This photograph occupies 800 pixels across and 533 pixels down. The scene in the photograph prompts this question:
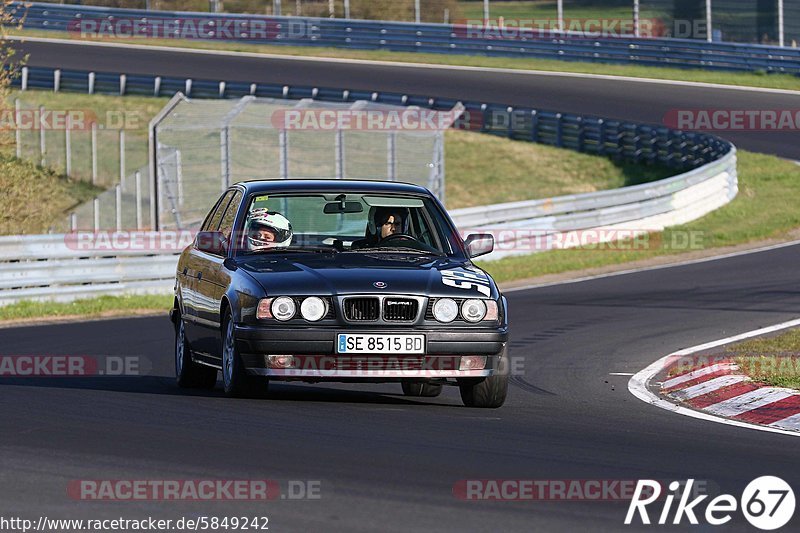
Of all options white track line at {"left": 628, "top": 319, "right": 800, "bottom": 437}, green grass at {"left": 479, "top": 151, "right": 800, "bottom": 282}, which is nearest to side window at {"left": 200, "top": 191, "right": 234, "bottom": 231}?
white track line at {"left": 628, "top": 319, "right": 800, "bottom": 437}

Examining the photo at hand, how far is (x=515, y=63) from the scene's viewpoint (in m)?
50.4

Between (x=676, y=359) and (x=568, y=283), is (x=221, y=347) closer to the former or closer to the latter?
(x=676, y=359)

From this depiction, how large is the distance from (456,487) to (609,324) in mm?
10270

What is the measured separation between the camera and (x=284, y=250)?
1062cm

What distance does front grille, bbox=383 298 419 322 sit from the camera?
31.6 feet

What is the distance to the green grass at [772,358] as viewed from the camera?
1118 centimetres

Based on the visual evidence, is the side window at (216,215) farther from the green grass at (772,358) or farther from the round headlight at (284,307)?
the green grass at (772,358)

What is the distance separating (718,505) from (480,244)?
436cm

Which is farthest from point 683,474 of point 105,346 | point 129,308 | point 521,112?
point 521,112

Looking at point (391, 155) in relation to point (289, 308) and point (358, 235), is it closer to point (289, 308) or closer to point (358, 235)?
point (358, 235)

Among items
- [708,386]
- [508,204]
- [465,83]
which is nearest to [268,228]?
[708,386]

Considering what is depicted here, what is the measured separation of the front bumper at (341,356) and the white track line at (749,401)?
71.8 inches

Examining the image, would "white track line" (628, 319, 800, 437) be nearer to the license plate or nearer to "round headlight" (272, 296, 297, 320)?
the license plate

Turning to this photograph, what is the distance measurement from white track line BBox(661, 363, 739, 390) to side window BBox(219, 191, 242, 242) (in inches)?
140
